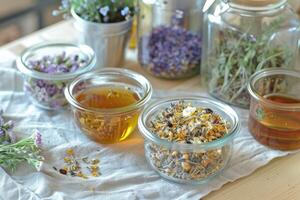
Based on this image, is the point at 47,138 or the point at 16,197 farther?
the point at 47,138

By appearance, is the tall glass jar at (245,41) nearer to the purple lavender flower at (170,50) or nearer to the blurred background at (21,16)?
the purple lavender flower at (170,50)

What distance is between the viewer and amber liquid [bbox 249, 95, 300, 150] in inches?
38.1

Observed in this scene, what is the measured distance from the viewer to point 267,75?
103cm

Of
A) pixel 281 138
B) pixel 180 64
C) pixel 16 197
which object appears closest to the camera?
pixel 16 197

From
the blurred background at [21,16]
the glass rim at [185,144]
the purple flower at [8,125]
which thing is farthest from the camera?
the blurred background at [21,16]

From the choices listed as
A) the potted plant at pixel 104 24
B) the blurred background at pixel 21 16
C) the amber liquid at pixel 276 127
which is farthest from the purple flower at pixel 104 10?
the blurred background at pixel 21 16

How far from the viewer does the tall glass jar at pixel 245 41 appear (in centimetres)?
104

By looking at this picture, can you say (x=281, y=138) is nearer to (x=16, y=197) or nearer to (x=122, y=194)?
(x=122, y=194)

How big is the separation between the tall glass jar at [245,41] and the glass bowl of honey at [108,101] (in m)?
0.15

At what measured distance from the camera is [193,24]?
1.17 metres

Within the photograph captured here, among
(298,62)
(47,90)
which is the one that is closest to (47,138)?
(47,90)

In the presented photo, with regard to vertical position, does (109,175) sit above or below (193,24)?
below

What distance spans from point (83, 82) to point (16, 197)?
0.26 meters

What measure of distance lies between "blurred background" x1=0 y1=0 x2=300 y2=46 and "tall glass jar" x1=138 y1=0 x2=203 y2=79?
2.60ft
